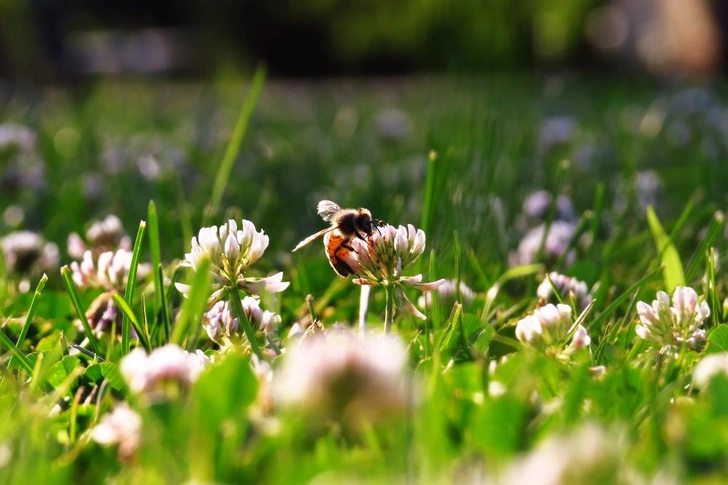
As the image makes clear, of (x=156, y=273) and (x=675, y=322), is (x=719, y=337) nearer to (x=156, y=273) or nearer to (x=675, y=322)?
(x=675, y=322)

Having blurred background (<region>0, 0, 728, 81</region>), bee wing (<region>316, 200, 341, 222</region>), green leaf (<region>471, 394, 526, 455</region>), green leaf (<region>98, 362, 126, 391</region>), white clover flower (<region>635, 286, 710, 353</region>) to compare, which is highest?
blurred background (<region>0, 0, 728, 81</region>)

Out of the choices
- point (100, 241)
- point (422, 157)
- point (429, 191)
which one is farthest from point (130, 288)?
point (422, 157)

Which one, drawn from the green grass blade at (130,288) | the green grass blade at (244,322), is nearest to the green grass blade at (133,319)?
the green grass blade at (130,288)

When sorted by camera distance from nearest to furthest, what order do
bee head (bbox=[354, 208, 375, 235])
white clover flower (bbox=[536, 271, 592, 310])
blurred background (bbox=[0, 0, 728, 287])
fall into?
bee head (bbox=[354, 208, 375, 235]) → white clover flower (bbox=[536, 271, 592, 310]) → blurred background (bbox=[0, 0, 728, 287])

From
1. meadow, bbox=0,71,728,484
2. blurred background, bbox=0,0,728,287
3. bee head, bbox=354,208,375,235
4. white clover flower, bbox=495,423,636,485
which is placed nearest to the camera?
white clover flower, bbox=495,423,636,485

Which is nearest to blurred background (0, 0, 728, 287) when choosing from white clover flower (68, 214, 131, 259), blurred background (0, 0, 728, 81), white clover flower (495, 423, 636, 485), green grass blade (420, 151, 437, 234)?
green grass blade (420, 151, 437, 234)

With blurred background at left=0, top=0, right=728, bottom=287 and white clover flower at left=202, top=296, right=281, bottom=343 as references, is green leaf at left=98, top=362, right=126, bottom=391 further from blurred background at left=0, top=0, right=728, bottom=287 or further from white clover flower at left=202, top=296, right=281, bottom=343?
blurred background at left=0, top=0, right=728, bottom=287
